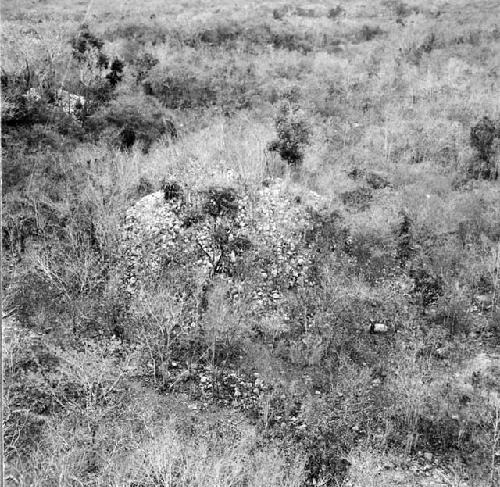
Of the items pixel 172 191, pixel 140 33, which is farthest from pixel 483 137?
pixel 140 33

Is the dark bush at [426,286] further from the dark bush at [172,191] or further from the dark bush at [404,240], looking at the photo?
the dark bush at [172,191]

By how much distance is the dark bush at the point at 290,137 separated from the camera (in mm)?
16922

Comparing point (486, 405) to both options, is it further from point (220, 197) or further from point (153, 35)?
point (153, 35)

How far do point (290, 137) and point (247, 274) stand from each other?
5420 mm

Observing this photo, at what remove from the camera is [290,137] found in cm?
1698

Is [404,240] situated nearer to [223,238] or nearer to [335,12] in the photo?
[223,238]

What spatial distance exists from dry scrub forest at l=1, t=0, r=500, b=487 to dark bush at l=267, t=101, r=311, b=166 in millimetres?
66

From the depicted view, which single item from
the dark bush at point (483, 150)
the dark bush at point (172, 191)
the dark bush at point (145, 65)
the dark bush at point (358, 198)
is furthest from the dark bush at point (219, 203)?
the dark bush at point (145, 65)

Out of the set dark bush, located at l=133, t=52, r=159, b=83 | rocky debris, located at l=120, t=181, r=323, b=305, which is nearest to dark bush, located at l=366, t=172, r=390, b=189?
rocky debris, located at l=120, t=181, r=323, b=305

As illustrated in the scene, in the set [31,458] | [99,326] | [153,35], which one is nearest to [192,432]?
[31,458]

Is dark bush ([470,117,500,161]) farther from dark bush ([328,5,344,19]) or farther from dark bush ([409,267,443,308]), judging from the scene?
dark bush ([328,5,344,19])

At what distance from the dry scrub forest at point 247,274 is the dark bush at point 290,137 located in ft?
Result: 0.22

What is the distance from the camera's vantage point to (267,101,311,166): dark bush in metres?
16.9

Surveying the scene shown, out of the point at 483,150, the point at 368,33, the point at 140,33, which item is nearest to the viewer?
the point at 483,150
